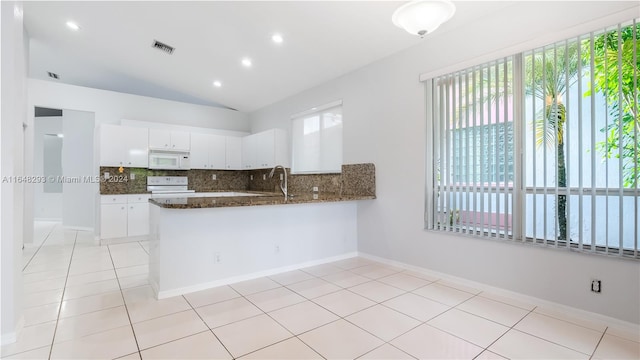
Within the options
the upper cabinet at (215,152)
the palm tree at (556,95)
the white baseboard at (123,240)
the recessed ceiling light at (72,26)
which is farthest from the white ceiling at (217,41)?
the white baseboard at (123,240)

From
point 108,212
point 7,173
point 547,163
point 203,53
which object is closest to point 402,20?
point 547,163

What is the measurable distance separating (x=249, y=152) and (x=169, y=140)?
1568mm

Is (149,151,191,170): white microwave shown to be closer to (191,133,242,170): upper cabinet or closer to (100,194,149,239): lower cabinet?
(191,133,242,170): upper cabinet

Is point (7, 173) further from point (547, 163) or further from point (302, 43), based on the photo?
point (547, 163)

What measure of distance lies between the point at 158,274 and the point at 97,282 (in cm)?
97

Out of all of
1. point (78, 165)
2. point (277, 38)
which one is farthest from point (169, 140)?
point (277, 38)

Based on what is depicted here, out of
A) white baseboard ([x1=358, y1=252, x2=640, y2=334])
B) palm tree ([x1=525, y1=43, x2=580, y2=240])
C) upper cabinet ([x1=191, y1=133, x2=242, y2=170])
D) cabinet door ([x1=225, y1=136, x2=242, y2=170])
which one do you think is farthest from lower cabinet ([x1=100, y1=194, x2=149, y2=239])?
palm tree ([x1=525, y1=43, x2=580, y2=240])

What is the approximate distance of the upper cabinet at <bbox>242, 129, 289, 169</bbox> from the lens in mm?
5570

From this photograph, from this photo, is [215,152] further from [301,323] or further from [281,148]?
[301,323]

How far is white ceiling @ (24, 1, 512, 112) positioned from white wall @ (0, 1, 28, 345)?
1742 millimetres

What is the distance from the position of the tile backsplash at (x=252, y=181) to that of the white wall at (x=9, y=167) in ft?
11.2

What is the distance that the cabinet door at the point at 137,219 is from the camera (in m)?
5.35

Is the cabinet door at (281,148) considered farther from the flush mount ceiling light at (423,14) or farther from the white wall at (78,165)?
the white wall at (78,165)

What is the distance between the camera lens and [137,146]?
553cm
